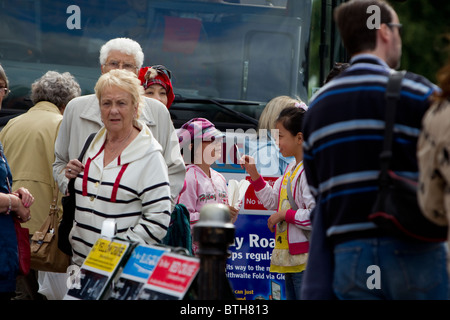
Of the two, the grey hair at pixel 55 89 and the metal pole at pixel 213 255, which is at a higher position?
the grey hair at pixel 55 89

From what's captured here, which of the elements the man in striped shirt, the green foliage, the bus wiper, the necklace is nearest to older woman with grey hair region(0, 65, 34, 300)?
the necklace

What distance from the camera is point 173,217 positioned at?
5195mm

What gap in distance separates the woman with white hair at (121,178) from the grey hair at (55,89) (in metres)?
1.51

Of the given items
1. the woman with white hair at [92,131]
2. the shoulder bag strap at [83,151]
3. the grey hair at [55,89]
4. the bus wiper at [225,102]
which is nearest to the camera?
the shoulder bag strap at [83,151]

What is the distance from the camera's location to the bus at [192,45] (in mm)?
7156

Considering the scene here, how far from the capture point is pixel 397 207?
3086 mm

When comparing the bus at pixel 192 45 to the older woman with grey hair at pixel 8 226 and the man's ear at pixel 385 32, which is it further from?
the man's ear at pixel 385 32

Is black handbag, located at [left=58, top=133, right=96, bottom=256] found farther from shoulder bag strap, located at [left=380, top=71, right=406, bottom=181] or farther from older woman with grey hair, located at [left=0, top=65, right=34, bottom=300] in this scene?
shoulder bag strap, located at [left=380, top=71, right=406, bottom=181]

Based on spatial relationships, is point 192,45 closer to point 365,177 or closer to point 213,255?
point 213,255

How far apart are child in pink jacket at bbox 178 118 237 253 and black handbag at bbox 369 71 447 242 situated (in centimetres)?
296

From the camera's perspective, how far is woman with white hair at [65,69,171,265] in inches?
180

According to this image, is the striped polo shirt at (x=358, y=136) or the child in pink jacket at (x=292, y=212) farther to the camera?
the child in pink jacket at (x=292, y=212)

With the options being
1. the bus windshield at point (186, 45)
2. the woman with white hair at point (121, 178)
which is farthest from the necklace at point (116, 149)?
the bus windshield at point (186, 45)

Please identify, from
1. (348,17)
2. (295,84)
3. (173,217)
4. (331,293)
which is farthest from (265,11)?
(331,293)
